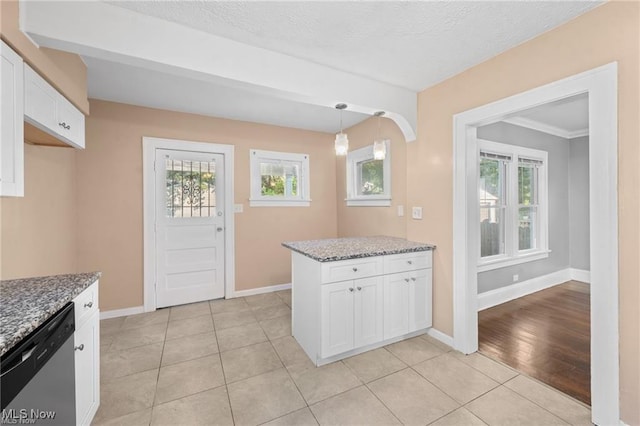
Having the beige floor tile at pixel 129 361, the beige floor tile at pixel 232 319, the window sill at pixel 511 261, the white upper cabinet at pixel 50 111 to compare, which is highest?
the white upper cabinet at pixel 50 111

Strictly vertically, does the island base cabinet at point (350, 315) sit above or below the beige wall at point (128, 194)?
below

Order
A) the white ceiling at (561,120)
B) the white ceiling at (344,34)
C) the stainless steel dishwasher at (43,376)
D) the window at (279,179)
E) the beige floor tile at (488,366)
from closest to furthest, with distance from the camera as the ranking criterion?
the stainless steel dishwasher at (43,376)
the white ceiling at (344,34)
the beige floor tile at (488,366)
the white ceiling at (561,120)
the window at (279,179)

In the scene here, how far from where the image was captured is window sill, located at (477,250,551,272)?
3.43 m

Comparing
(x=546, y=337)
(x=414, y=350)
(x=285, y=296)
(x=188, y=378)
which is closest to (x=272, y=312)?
(x=285, y=296)

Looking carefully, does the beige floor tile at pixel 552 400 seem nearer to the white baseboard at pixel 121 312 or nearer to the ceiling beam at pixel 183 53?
the ceiling beam at pixel 183 53

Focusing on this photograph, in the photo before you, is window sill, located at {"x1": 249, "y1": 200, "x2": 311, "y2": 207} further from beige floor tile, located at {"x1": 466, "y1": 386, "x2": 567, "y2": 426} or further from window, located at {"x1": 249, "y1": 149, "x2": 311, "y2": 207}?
beige floor tile, located at {"x1": 466, "y1": 386, "x2": 567, "y2": 426}

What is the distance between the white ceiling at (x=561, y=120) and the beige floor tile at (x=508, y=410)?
2781 millimetres

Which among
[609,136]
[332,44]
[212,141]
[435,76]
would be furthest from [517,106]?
[212,141]

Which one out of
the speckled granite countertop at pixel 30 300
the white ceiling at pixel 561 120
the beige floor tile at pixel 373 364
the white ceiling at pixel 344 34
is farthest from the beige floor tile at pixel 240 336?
the white ceiling at pixel 561 120

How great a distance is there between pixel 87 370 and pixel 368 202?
3.17 metres

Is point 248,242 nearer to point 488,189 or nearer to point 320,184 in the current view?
point 320,184

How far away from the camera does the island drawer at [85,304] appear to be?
140 centimetres

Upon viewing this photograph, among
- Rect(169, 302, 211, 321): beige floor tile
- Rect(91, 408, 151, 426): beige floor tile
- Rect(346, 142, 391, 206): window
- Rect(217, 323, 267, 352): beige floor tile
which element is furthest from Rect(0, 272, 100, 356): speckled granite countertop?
Rect(346, 142, 391, 206): window

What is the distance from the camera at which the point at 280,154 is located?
4109 millimetres
